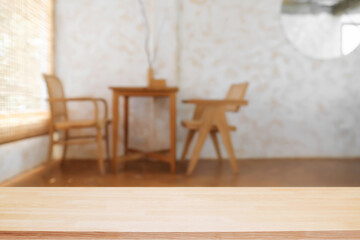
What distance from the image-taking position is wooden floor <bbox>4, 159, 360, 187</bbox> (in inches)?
86.9

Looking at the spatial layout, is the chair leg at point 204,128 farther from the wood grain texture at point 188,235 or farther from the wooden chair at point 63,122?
the wood grain texture at point 188,235

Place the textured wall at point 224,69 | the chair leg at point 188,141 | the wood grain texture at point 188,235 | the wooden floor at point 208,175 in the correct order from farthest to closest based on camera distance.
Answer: the textured wall at point 224,69 → the chair leg at point 188,141 → the wooden floor at point 208,175 → the wood grain texture at point 188,235

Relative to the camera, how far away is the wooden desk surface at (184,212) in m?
0.50

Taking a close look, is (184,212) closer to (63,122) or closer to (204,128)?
(204,128)

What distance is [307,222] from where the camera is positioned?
0.54 metres

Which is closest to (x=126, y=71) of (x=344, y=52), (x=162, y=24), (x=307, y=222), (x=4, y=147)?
(x=162, y=24)

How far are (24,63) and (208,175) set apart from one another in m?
1.98

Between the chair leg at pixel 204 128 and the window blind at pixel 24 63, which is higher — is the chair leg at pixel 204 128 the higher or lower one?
the lower one

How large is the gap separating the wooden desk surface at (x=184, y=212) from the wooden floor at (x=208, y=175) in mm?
1494

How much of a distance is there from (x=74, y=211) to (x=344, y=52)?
3800mm

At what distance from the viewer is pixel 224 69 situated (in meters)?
3.39

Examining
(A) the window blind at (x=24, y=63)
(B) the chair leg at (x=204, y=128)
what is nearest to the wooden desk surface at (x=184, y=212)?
(B) the chair leg at (x=204, y=128)

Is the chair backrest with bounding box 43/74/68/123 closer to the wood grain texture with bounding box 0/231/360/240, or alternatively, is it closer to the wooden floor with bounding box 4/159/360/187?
the wooden floor with bounding box 4/159/360/187

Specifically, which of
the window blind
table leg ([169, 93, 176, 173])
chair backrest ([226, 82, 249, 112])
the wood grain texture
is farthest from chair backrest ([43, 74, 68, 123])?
the wood grain texture
